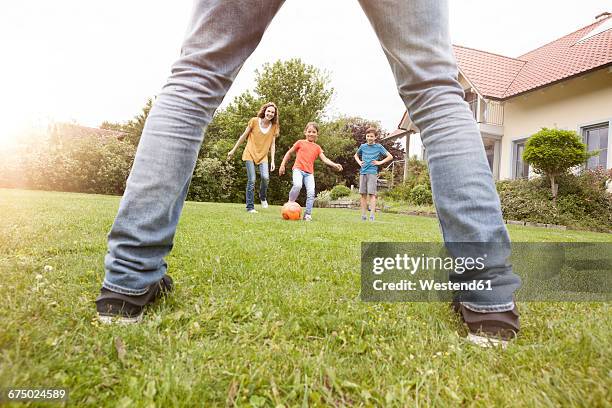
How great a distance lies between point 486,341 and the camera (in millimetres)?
1157

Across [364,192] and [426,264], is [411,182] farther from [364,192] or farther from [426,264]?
[426,264]

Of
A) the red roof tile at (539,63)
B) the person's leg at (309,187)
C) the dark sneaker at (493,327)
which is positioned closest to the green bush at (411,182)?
the red roof tile at (539,63)

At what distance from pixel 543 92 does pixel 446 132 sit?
1453cm

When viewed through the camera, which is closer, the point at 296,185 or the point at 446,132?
the point at 446,132

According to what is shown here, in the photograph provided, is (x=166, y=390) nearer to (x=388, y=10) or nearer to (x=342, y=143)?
(x=388, y=10)

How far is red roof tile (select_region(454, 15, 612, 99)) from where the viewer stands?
1259 cm

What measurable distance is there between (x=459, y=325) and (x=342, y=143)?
27.5 metres

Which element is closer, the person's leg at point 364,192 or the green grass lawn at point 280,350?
the green grass lawn at point 280,350

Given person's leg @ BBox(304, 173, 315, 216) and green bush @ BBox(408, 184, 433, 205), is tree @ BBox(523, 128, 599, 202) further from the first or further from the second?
person's leg @ BBox(304, 173, 315, 216)

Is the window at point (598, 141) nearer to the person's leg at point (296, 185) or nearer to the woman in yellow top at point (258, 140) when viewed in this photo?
the person's leg at point (296, 185)

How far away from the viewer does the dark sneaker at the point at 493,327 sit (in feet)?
3.86

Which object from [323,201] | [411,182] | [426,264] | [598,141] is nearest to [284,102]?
[323,201]

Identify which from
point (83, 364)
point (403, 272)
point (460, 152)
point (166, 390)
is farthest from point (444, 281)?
point (83, 364)

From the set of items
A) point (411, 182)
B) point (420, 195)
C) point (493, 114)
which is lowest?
point (420, 195)
